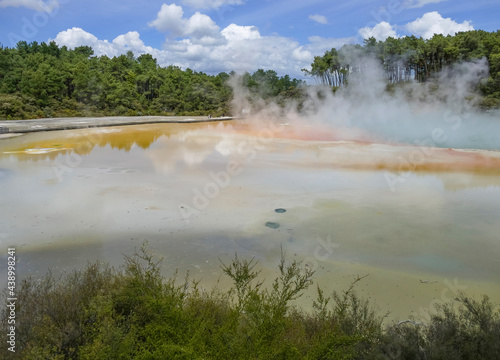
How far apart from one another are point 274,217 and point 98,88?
29.7 m

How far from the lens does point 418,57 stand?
30.0 metres

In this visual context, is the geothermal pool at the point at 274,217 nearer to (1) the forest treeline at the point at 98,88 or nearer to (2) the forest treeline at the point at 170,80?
(2) the forest treeline at the point at 170,80

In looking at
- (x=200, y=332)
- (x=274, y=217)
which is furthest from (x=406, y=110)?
(x=200, y=332)

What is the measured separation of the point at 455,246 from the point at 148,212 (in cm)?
465

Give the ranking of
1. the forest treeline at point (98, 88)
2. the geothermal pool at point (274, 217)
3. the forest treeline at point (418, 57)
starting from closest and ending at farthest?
the geothermal pool at point (274, 217) → the forest treeline at point (418, 57) → the forest treeline at point (98, 88)

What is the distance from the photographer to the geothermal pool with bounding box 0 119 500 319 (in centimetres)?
430

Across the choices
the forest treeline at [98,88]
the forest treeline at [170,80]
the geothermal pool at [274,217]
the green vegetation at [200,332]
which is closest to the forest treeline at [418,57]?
the forest treeline at [170,80]

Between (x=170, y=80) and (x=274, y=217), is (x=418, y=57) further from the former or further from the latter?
(x=274, y=217)

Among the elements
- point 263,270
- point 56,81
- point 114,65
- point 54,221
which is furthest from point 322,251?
point 114,65

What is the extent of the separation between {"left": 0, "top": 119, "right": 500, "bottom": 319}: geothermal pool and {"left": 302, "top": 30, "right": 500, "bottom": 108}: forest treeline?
1659 centimetres

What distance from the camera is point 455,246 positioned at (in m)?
4.98

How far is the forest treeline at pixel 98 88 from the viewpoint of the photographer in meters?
28.0

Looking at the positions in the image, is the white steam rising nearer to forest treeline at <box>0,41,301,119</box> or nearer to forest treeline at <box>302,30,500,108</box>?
forest treeline at <box>302,30,500,108</box>

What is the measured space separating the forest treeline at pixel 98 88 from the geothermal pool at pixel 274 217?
19442mm
